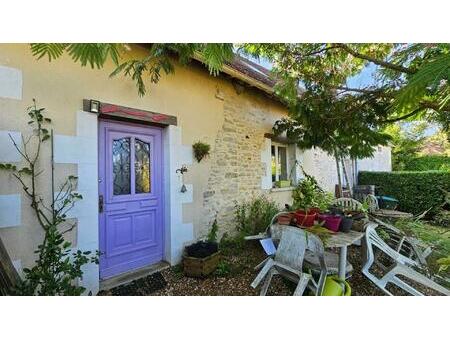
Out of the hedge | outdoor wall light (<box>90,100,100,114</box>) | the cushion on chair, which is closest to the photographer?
the cushion on chair

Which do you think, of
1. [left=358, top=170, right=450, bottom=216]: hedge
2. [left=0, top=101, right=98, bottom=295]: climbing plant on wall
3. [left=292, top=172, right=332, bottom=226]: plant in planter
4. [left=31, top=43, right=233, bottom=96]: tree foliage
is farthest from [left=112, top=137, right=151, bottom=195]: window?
[left=358, top=170, right=450, bottom=216]: hedge

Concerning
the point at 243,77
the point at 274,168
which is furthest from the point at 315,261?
the point at 274,168

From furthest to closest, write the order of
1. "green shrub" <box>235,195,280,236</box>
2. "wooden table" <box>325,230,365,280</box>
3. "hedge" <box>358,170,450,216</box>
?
"hedge" <box>358,170,450,216</box>
"green shrub" <box>235,195,280,236</box>
"wooden table" <box>325,230,365,280</box>

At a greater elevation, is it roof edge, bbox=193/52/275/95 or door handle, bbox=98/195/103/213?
roof edge, bbox=193/52/275/95

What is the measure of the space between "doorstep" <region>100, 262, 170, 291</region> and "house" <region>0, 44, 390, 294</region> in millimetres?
71

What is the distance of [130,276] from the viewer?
323 centimetres

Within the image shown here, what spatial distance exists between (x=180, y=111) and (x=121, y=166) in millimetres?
1280

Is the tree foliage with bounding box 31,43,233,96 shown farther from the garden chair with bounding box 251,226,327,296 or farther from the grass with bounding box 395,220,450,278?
the grass with bounding box 395,220,450,278

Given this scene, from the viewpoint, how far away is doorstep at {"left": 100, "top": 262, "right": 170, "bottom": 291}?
300cm

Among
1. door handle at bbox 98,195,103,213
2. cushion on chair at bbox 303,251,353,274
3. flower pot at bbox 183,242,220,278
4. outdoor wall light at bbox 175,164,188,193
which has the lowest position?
flower pot at bbox 183,242,220,278

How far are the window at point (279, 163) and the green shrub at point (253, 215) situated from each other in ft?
3.92

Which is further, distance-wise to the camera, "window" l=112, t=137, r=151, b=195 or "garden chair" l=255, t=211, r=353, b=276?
"window" l=112, t=137, r=151, b=195
